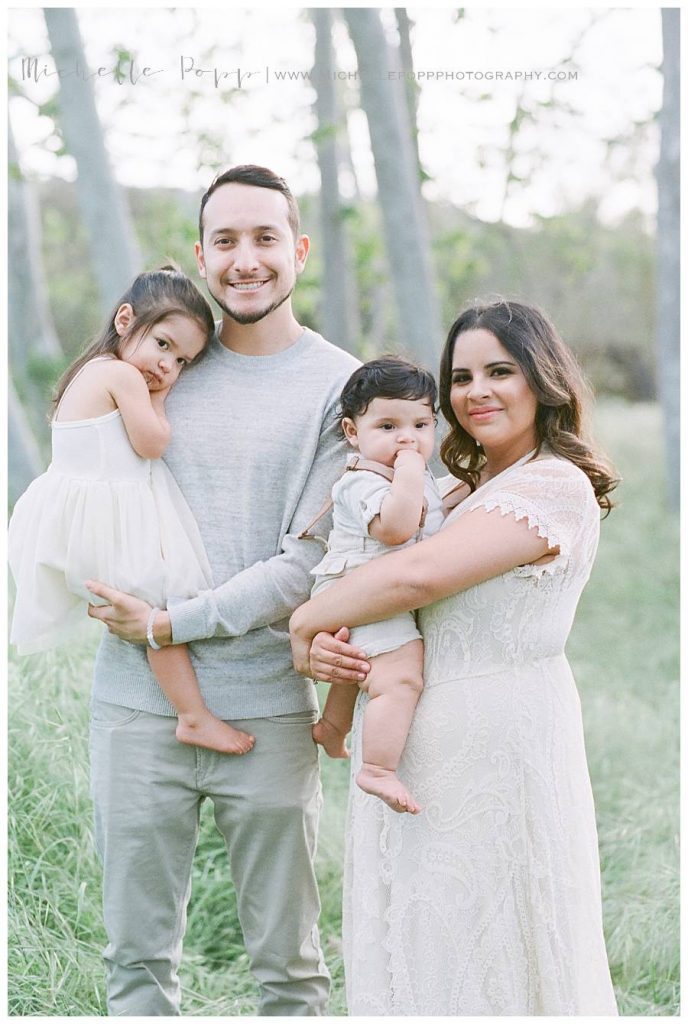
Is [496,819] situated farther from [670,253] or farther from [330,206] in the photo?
[670,253]

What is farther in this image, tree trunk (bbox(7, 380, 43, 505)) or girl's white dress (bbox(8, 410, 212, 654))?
tree trunk (bbox(7, 380, 43, 505))

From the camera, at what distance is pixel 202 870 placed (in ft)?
11.9

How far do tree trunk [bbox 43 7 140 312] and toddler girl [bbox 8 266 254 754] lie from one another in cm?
312

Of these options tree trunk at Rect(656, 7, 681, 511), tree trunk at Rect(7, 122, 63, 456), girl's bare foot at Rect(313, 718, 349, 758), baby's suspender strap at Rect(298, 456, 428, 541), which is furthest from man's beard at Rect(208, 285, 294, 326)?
tree trunk at Rect(7, 122, 63, 456)

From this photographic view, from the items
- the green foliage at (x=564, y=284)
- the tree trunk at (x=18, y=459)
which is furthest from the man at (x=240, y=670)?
the green foliage at (x=564, y=284)

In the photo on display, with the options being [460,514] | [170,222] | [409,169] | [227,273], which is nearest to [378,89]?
[409,169]

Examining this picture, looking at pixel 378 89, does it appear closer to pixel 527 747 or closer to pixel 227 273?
pixel 227 273

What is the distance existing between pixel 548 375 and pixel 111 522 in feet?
3.51

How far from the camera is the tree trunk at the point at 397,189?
461 cm

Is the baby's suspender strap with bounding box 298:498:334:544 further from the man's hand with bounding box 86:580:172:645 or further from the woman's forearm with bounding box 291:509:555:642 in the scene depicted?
the man's hand with bounding box 86:580:172:645

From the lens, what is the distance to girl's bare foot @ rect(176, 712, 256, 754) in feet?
7.84

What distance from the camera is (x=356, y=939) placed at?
2271 millimetres

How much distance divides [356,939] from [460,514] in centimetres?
98

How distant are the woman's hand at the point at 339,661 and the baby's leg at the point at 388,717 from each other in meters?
0.03
